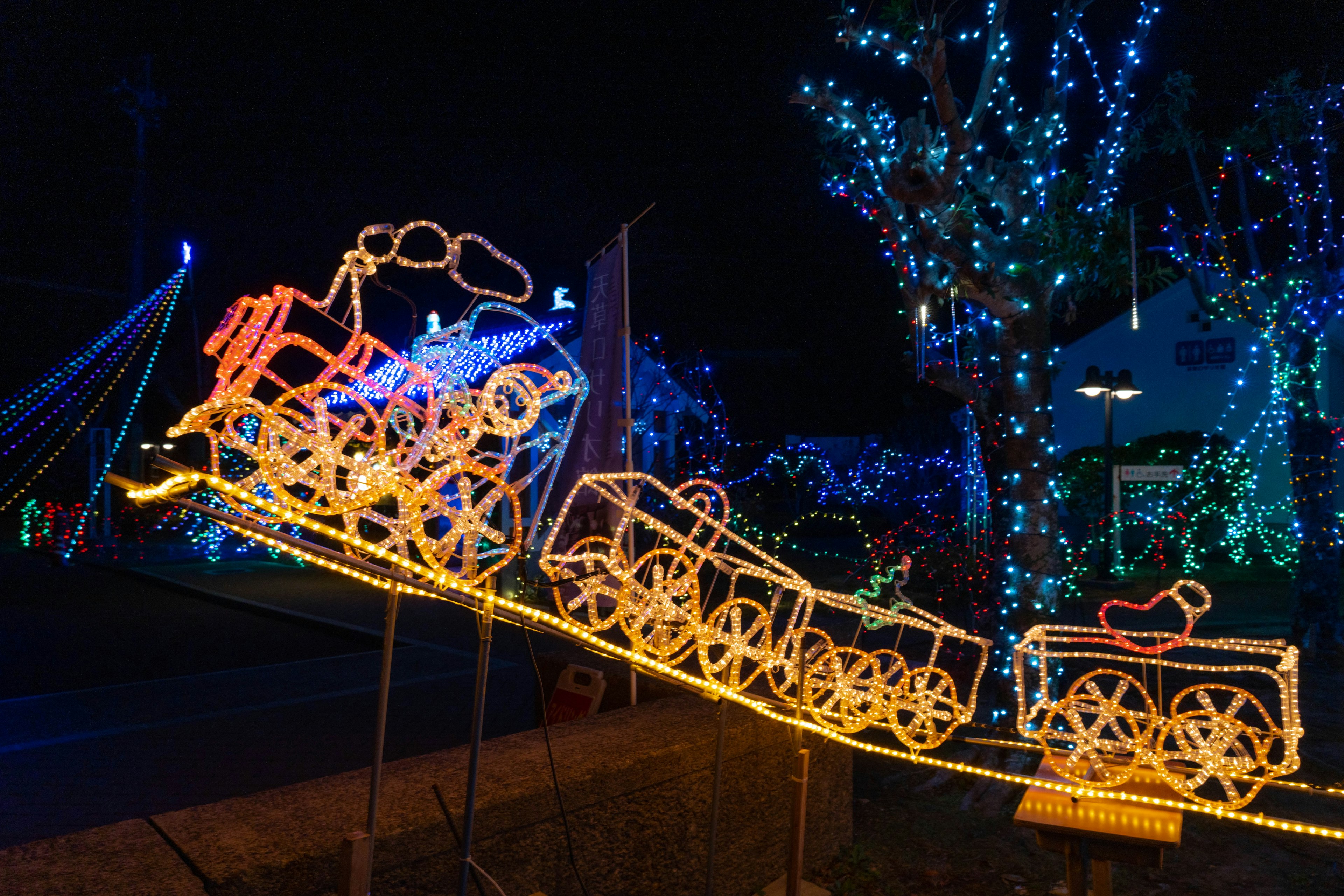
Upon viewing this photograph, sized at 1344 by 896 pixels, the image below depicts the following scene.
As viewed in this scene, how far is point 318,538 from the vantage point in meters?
17.9

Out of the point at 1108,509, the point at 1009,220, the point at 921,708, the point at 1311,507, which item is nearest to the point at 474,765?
the point at 921,708

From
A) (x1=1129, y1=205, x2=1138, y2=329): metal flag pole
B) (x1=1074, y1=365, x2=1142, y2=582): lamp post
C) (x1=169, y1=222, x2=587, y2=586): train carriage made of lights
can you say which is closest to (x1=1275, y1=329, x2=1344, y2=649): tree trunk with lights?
(x1=1129, y1=205, x2=1138, y2=329): metal flag pole

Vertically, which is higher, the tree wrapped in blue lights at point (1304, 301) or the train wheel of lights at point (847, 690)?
the tree wrapped in blue lights at point (1304, 301)

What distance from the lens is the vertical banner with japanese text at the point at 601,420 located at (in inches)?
202

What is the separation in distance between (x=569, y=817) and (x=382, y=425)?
1.64m

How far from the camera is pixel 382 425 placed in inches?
94.3

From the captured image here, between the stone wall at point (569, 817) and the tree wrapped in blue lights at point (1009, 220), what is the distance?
232cm

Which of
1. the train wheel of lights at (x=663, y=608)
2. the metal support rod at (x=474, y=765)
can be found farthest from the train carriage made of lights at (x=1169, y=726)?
the metal support rod at (x=474, y=765)

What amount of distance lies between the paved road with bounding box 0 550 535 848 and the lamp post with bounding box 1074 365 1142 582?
10.5 metres

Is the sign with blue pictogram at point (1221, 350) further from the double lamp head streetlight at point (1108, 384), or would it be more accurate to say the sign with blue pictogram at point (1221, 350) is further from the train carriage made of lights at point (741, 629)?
the train carriage made of lights at point (741, 629)

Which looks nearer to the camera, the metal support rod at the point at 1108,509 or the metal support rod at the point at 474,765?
the metal support rod at the point at 474,765

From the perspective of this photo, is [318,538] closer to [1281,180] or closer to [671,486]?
[671,486]

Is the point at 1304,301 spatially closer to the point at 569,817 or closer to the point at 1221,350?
the point at 569,817

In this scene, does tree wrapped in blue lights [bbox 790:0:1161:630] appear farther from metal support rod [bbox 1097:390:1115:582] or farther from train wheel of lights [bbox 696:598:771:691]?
metal support rod [bbox 1097:390:1115:582]
